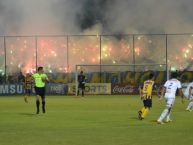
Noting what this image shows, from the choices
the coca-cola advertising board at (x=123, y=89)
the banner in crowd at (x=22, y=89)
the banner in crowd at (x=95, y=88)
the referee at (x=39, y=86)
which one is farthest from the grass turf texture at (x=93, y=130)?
the banner in crowd at (x=22, y=89)

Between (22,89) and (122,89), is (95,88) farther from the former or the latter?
(22,89)

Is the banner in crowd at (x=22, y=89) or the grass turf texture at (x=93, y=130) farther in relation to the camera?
the banner in crowd at (x=22, y=89)

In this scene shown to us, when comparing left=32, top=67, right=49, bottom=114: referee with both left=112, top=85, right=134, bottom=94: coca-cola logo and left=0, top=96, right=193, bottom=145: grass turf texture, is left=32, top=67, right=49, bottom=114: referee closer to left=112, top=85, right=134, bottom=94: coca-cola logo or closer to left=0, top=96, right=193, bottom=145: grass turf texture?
left=0, top=96, right=193, bottom=145: grass turf texture

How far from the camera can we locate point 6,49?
67250 millimetres

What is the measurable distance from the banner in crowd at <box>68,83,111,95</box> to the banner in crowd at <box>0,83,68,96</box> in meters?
0.72

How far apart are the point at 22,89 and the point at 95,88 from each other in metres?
7.03

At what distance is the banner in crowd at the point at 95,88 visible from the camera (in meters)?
52.8

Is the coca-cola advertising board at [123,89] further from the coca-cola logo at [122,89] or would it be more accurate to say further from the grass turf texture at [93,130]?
the grass turf texture at [93,130]

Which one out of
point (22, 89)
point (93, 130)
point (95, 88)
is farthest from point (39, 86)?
point (22, 89)

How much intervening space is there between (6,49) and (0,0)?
13350 mm

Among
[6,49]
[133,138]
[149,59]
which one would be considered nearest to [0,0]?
[6,49]

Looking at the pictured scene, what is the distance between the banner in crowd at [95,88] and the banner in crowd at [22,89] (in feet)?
2.36

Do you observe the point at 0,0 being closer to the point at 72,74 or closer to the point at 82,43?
the point at 82,43

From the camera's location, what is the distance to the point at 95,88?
53.0 m
